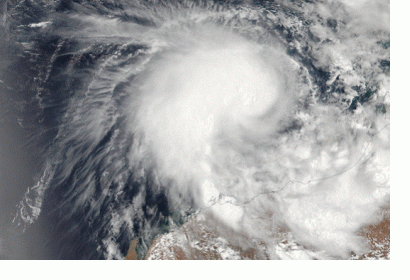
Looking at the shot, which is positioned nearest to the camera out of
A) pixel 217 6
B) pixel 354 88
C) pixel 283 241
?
pixel 283 241

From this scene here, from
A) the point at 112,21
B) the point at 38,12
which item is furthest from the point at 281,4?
the point at 38,12

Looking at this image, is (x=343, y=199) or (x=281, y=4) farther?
(x=281, y=4)

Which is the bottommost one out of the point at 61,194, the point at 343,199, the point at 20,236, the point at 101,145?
the point at 20,236

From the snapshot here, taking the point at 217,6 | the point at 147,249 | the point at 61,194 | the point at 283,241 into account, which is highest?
the point at 217,6

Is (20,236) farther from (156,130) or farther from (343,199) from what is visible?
(343,199)

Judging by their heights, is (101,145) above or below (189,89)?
below

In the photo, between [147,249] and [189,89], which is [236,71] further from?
[147,249]

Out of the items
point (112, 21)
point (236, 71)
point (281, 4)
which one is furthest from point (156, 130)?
point (281, 4)

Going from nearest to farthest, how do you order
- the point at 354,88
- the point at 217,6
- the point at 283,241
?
the point at 283,241, the point at 354,88, the point at 217,6

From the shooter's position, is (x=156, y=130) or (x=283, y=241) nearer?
(x=283, y=241)
